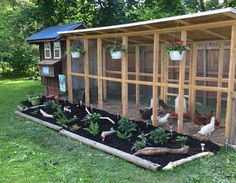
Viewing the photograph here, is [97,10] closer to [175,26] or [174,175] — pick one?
[175,26]

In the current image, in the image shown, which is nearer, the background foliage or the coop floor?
the coop floor

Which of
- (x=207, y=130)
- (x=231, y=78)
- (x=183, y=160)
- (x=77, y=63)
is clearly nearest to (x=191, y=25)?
(x=231, y=78)

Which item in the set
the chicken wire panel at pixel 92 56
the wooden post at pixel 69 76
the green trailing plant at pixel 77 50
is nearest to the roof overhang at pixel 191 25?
the green trailing plant at pixel 77 50

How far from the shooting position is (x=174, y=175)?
4633 mm

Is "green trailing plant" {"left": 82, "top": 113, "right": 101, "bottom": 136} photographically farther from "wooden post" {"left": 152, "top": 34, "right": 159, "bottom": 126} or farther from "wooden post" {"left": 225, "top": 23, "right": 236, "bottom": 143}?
"wooden post" {"left": 225, "top": 23, "right": 236, "bottom": 143}

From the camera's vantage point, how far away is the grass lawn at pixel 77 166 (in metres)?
4.55

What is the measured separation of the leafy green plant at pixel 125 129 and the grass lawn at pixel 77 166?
28.5 inches

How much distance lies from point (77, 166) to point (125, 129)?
5.99 feet

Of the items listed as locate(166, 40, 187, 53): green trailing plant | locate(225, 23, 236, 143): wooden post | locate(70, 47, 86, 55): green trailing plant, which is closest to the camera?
locate(225, 23, 236, 143): wooden post

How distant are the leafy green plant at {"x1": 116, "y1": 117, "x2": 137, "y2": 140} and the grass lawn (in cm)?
72

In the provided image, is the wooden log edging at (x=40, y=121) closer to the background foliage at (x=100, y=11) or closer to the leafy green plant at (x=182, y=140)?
the leafy green plant at (x=182, y=140)

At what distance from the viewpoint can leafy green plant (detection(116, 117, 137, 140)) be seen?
20.5 ft

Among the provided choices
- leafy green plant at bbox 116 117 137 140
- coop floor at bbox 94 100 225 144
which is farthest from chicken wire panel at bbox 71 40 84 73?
leafy green plant at bbox 116 117 137 140

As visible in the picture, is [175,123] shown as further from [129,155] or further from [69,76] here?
[69,76]
